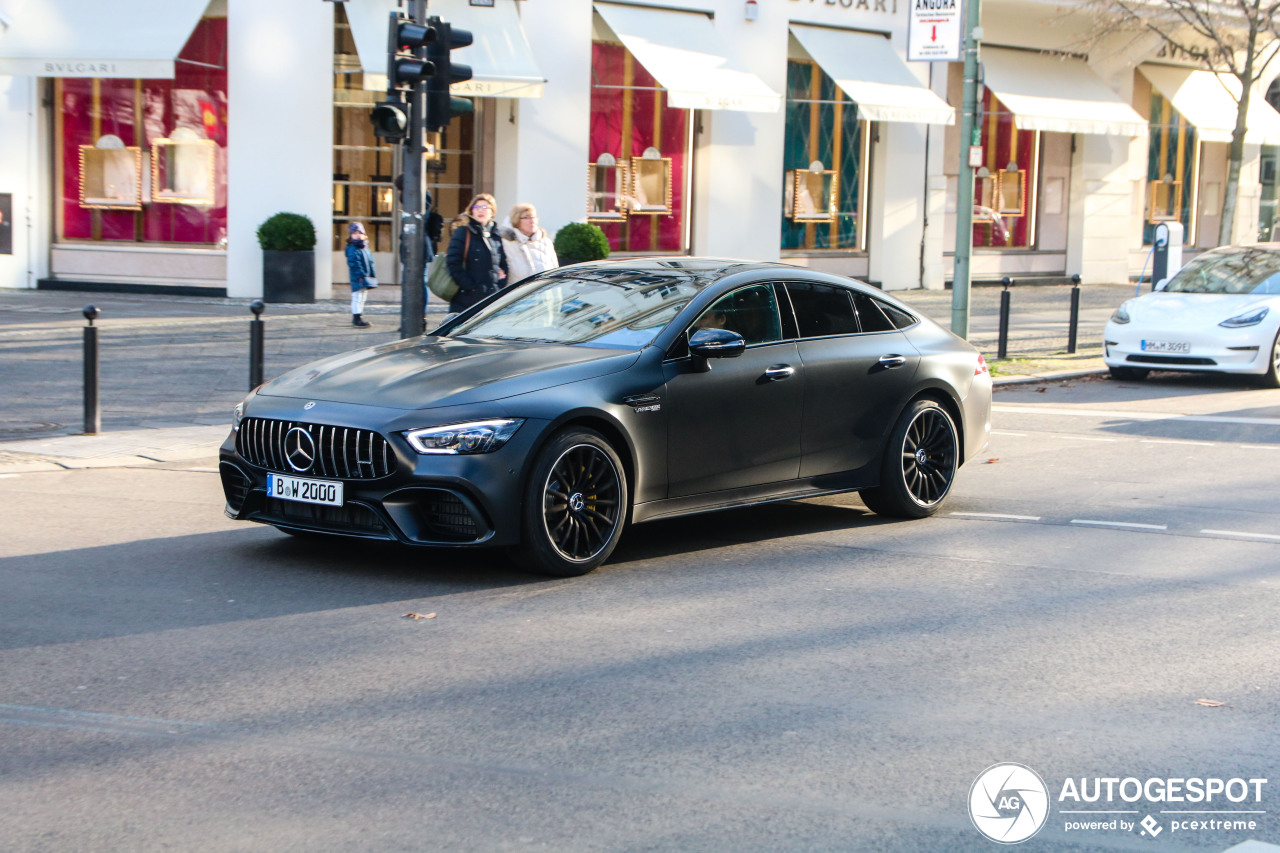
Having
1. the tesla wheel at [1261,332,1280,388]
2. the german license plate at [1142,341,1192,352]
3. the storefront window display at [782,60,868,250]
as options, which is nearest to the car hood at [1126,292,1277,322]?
the german license plate at [1142,341,1192,352]

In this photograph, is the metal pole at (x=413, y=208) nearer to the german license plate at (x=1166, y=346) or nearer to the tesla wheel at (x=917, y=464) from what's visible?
the tesla wheel at (x=917, y=464)

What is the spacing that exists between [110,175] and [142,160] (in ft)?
1.75

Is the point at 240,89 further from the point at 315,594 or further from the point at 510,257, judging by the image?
the point at 315,594

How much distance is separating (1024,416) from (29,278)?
1473cm

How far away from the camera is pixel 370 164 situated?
75.2ft

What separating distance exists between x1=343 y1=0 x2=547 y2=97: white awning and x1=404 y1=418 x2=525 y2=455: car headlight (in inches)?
556

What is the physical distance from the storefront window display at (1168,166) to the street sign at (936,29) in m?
17.0

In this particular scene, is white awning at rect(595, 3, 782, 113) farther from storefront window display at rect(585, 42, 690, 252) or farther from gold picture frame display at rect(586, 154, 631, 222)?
gold picture frame display at rect(586, 154, 631, 222)

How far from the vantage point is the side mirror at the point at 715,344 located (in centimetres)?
756

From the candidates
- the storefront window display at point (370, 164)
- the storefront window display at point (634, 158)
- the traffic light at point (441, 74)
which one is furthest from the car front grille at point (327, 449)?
the storefront window display at point (634, 158)

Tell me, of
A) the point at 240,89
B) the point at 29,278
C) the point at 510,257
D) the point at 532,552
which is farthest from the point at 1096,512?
the point at 29,278

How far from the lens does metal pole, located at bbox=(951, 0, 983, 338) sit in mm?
17219

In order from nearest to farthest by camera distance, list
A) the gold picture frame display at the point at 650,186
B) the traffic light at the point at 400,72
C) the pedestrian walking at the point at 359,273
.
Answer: the traffic light at the point at 400,72 → the pedestrian walking at the point at 359,273 → the gold picture frame display at the point at 650,186

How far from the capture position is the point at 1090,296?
28453 millimetres
